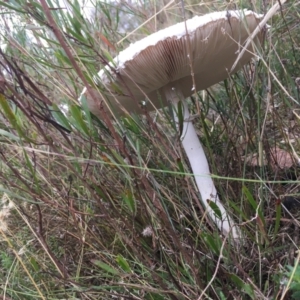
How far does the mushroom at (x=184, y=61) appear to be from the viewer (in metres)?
0.95

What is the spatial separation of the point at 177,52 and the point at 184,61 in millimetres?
69

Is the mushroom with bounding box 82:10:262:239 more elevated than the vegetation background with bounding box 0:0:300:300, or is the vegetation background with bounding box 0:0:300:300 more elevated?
the mushroom with bounding box 82:10:262:239

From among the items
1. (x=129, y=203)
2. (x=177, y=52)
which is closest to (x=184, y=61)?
(x=177, y=52)

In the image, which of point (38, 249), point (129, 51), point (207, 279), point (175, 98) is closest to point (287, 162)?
point (175, 98)

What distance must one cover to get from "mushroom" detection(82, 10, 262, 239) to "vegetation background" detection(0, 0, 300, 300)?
1.9 inches

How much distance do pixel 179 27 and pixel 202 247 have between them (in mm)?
599

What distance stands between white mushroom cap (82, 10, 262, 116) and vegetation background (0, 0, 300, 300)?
0.20ft

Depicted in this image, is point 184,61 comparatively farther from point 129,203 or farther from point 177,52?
point 129,203

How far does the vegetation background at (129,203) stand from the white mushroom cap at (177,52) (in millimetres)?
60

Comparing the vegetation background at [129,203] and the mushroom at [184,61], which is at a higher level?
the mushroom at [184,61]

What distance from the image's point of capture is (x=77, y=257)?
49.8 inches

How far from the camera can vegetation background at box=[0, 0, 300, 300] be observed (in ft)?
3.05

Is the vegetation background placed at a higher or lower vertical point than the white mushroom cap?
lower

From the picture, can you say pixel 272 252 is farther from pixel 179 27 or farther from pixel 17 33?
pixel 17 33
